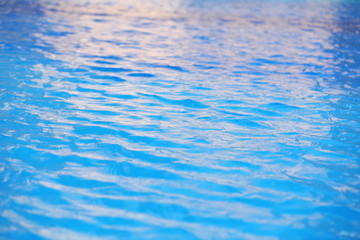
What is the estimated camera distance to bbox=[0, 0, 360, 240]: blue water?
2520 millimetres

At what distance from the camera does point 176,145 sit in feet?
12.0

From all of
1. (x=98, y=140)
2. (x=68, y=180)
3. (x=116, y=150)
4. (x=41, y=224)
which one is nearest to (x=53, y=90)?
(x=98, y=140)

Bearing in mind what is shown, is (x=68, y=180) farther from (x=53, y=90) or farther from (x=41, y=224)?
(x=53, y=90)

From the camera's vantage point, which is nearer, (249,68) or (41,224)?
(41,224)

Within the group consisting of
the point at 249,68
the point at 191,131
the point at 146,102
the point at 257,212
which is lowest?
the point at 257,212

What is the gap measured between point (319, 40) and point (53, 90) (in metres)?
9.44

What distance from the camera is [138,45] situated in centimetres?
918

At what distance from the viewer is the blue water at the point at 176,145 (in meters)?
2.52

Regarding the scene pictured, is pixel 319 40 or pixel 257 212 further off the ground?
pixel 319 40

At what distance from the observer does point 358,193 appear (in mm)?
2887

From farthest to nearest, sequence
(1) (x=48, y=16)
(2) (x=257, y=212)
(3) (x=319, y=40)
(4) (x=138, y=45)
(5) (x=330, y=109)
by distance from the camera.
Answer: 1. (1) (x=48, y=16)
2. (3) (x=319, y=40)
3. (4) (x=138, y=45)
4. (5) (x=330, y=109)
5. (2) (x=257, y=212)

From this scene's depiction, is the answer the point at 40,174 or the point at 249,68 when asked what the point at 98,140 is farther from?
the point at 249,68

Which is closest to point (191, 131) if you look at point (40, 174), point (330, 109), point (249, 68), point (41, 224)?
point (40, 174)

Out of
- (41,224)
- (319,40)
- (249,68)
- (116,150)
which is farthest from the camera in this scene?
(319,40)
